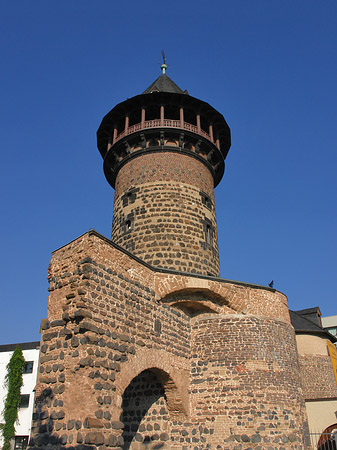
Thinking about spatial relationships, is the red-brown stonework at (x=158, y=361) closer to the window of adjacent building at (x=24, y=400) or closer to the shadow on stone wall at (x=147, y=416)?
the shadow on stone wall at (x=147, y=416)

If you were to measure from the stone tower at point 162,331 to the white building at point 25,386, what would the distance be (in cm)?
1697

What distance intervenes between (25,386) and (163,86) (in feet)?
71.0

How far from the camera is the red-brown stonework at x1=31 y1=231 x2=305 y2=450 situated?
7.66m

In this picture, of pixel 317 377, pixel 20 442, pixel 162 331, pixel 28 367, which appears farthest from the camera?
pixel 28 367

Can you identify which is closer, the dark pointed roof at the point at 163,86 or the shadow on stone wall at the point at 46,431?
the shadow on stone wall at the point at 46,431

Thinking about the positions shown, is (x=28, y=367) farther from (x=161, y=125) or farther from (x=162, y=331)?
(x=162, y=331)

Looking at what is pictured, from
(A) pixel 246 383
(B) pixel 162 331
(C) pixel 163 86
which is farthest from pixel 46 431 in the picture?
(C) pixel 163 86

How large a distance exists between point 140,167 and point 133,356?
28.3 ft

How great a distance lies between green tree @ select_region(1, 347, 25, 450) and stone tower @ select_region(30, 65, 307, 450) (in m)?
17.0

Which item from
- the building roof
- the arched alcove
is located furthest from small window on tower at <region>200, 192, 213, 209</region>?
the building roof

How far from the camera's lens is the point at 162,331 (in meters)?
10.4

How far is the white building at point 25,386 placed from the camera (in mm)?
25938

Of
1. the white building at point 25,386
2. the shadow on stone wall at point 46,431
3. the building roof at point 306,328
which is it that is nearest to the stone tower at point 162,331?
the shadow on stone wall at point 46,431

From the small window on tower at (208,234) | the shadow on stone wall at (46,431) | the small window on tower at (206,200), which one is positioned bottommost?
the shadow on stone wall at (46,431)
